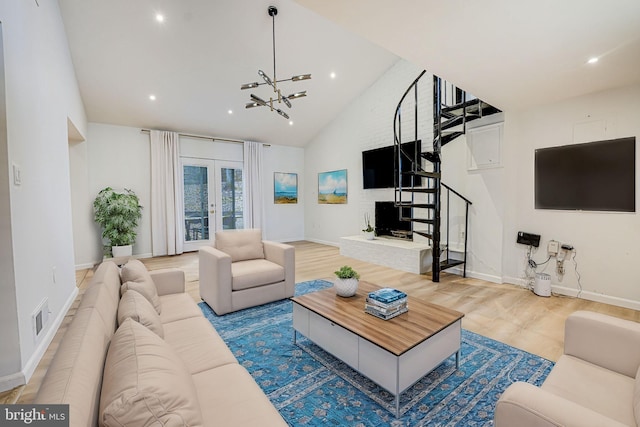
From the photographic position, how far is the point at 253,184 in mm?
7145

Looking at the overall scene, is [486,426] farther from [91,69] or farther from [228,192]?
[228,192]

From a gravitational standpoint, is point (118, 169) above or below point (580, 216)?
above

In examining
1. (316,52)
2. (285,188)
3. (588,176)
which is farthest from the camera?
(285,188)

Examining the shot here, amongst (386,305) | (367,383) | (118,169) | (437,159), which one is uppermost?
(118,169)

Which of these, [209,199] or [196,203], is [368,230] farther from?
[196,203]

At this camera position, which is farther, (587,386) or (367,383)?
(367,383)

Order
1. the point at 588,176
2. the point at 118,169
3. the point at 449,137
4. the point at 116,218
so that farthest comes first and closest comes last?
the point at 118,169 < the point at 116,218 < the point at 449,137 < the point at 588,176

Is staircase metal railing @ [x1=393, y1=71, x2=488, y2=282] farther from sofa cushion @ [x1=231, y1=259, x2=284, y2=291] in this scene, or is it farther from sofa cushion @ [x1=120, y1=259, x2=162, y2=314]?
sofa cushion @ [x1=120, y1=259, x2=162, y2=314]

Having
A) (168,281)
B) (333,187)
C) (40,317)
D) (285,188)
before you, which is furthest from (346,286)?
(285,188)

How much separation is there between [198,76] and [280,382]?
4915mm

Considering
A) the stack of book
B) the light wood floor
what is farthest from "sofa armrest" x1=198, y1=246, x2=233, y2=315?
the stack of book

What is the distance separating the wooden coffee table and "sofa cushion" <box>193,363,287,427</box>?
0.73m

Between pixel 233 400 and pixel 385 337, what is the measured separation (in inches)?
36.4

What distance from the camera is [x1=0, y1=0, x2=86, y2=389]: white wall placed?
6.27 feet
